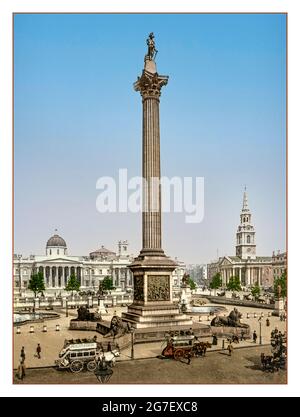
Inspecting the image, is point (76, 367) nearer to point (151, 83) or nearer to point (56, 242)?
point (151, 83)

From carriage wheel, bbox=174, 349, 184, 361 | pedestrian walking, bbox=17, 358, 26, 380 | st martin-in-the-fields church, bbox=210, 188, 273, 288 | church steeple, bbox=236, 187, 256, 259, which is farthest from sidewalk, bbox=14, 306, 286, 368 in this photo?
church steeple, bbox=236, 187, 256, 259

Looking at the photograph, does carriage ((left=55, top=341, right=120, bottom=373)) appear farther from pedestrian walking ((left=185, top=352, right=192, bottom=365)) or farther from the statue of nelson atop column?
the statue of nelson atop column

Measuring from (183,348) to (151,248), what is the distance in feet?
29.5

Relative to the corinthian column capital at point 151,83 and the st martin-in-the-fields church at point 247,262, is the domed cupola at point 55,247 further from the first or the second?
the corinthian column capital at point 151,83

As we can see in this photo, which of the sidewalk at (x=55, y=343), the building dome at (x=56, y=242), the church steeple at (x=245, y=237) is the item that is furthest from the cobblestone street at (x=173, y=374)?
the church steeple at (x=245, y=237)

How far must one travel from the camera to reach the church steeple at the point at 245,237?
123625mm

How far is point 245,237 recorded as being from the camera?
12744cm

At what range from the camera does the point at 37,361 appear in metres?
22.0

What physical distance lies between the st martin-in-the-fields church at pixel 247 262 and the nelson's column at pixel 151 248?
8947 cm

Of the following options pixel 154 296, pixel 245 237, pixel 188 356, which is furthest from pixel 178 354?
pixel 245 237

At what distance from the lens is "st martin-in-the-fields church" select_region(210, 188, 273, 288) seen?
119 m

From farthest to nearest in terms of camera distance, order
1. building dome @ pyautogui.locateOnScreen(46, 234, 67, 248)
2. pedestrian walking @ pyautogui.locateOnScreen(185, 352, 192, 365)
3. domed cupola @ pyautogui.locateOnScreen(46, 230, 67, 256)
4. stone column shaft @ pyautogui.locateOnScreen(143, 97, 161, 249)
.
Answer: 1. building dome @ pyautogui.locateOnScreen(46, 234, 67, 248)
2. domed cupola @ pyautogui.locateOnScreen(46, 230, 67, 256)
3. stone column shaft @ pyautogui.locateOnScreen(143, 97, 161, 249)
4. pedestrian walking @ pyautogui.locateOnScreen(185, 352, 192, 365)
